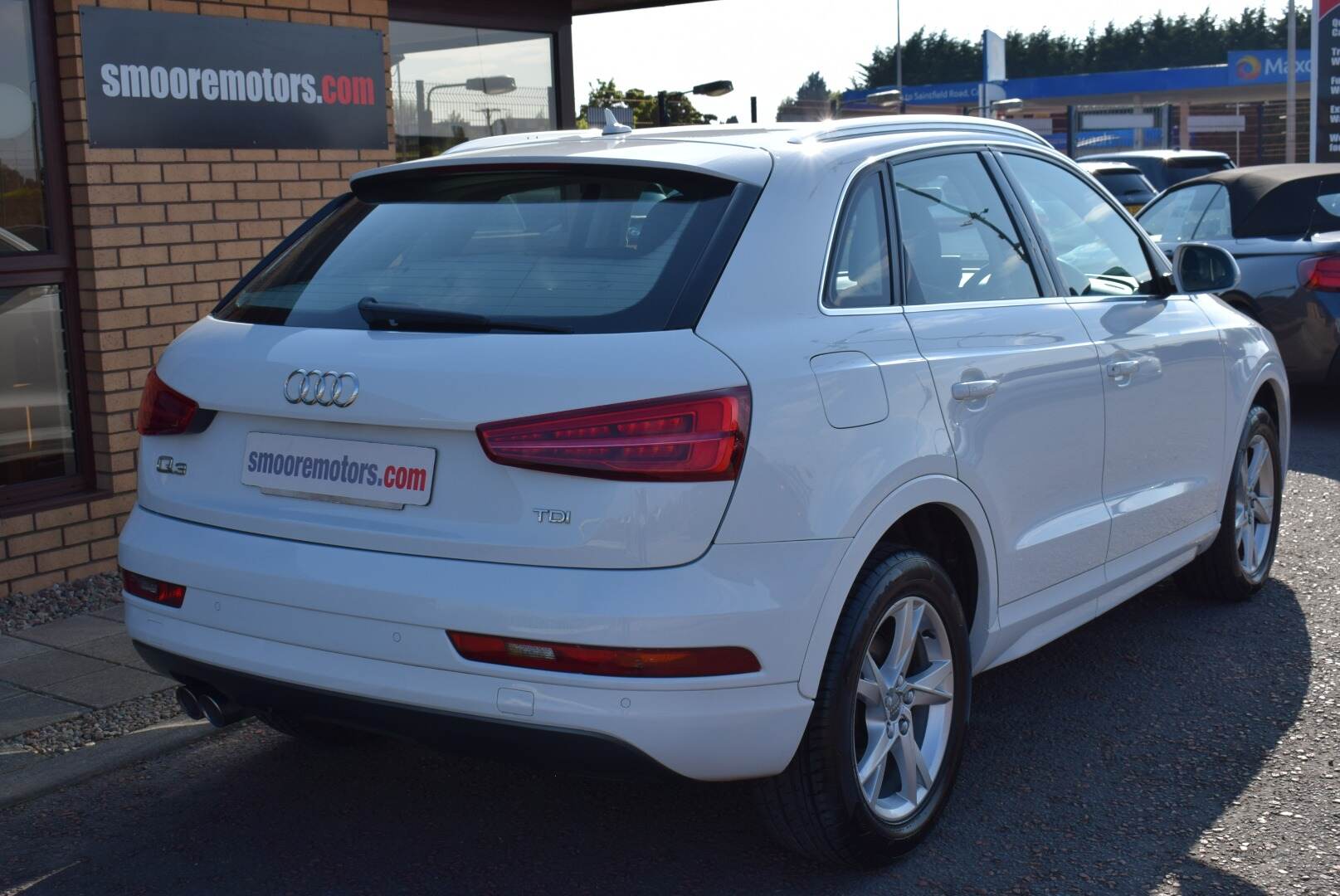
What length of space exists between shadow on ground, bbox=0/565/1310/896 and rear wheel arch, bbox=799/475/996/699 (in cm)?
56

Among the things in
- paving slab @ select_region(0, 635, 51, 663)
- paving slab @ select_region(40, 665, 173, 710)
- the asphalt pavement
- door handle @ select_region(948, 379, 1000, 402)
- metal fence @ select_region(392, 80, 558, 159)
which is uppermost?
metal fence @ select_region(392, 80, 558, 159)

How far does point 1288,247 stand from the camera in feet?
33.1

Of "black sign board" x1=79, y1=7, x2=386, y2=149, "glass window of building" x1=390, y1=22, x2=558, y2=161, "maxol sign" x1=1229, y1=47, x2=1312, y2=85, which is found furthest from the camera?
"maxol sign" x1=1229, y1=47, x2=1312, y2=85

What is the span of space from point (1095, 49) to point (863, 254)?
4822 inches

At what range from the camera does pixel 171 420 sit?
3605 millimetres

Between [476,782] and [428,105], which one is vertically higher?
[428,105]

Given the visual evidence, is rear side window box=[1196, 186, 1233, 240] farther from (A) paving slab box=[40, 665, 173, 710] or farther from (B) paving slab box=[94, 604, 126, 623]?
(A) paving slab box=[40, 665, 173, 710]

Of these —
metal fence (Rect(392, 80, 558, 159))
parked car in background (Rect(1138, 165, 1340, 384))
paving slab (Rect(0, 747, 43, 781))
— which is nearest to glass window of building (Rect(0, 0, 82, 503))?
paving slab (Rect(0, 747, 43, 781))

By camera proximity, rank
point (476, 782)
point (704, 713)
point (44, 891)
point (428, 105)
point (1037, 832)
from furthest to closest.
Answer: point (428, 105)
point (476, 782)
point (1037, 832)
point (44, 891)
point (704, 713)

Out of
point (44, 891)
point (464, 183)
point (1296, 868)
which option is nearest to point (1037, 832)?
point (1296, 868)

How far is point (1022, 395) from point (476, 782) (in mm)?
1853

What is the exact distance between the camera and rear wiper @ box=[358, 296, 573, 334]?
128 inches

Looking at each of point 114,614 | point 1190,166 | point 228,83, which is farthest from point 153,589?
point 1190,166

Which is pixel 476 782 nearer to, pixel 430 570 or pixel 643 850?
pixel 643 850
